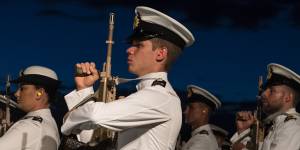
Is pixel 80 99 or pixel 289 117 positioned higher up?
pixel 80 99

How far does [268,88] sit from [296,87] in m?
0.31

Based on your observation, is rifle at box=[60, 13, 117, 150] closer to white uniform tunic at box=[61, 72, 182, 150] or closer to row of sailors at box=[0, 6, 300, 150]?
row of sailors at box=[0, 6, 300, 150]

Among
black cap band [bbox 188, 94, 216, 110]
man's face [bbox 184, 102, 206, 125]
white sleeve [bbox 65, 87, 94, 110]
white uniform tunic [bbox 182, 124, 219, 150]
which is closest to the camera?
white sleeve [bbox 65, 87, 94, 110]

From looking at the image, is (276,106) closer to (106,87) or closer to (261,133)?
(261,133)

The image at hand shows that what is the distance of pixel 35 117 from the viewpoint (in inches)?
209

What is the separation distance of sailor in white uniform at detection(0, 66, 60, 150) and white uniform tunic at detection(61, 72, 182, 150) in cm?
160

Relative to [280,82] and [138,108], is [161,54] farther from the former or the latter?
[280,82]

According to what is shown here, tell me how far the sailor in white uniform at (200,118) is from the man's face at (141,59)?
3.80 meters

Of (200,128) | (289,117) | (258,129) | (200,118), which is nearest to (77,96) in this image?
(289,117)

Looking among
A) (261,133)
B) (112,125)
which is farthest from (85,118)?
(261,133)

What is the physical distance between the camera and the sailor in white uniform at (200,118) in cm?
755

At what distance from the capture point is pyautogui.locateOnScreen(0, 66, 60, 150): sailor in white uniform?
5051mm

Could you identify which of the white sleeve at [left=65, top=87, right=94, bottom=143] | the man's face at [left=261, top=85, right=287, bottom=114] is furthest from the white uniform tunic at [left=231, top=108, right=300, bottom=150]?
the white sleeve at [left=65, top=87, right=94, bottom=143]

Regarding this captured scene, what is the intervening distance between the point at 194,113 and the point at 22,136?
3.56m
